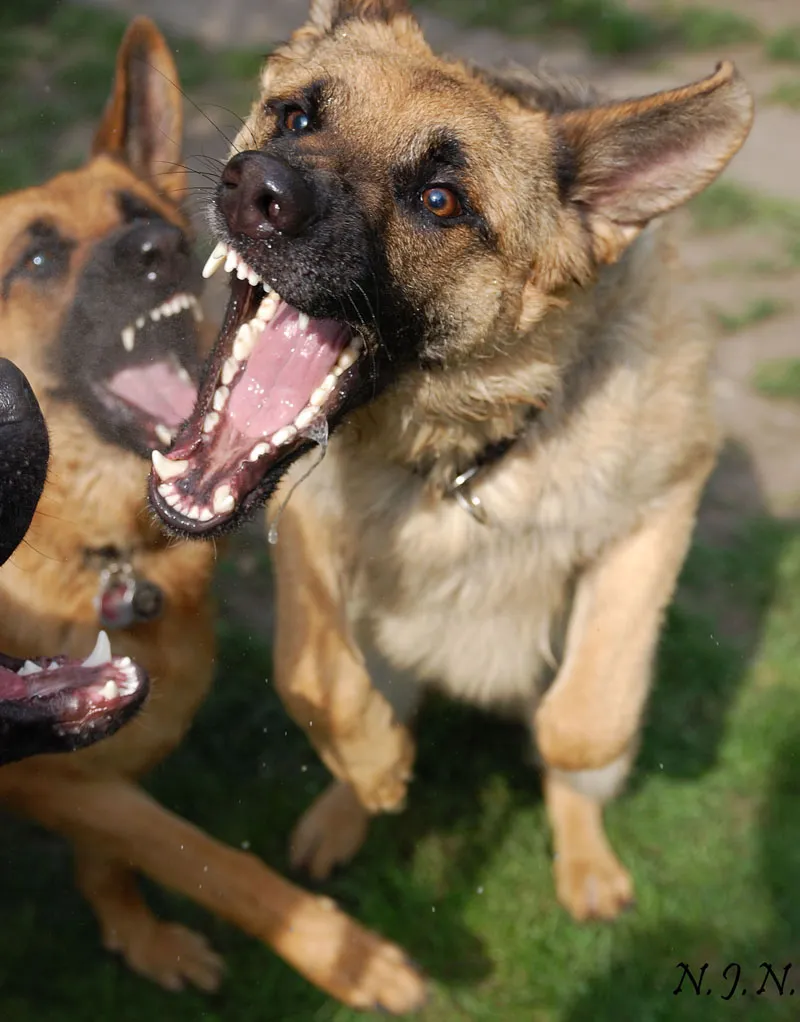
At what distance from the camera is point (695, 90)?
9.05ft

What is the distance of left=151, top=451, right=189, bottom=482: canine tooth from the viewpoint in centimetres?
299

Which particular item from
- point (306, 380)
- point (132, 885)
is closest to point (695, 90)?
point (306, 380)

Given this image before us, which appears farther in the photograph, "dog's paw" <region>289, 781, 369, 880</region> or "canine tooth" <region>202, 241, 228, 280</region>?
"dog's paw" <region>289, 781, 369, 880</region>

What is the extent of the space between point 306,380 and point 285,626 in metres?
0.86

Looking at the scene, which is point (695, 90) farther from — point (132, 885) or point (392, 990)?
point (132, 885)

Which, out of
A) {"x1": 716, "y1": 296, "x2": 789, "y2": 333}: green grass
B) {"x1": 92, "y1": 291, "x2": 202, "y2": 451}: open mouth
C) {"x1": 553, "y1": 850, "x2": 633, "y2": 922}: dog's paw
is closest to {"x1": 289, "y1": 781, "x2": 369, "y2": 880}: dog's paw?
{"x1": 553, "y1": 850, "x2": 633, "y2": 922}: dog's paw

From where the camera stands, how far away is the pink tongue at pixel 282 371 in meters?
3.04

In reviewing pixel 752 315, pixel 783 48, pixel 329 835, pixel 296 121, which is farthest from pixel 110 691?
pixel 783 48

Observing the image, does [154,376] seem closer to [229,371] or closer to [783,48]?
[229,371]

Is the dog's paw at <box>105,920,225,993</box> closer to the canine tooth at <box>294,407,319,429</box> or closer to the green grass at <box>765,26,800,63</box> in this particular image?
the canine tooth at <box>294,407,319,429</box>

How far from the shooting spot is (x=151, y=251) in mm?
3682

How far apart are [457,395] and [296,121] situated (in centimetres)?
84

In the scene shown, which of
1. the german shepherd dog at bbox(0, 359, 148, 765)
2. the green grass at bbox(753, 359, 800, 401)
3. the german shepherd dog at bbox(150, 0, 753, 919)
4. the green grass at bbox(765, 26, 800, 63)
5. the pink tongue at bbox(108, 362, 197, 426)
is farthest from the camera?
the green grass at bbox(765, 26, 800, 63)

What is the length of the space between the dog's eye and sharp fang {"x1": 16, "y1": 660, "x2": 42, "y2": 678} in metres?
1.55
